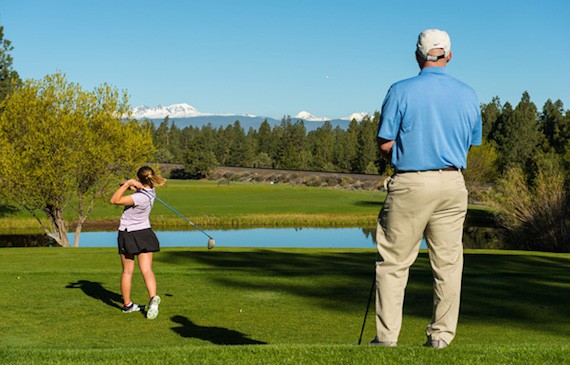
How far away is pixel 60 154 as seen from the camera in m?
28.5

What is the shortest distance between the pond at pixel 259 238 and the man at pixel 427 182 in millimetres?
32201

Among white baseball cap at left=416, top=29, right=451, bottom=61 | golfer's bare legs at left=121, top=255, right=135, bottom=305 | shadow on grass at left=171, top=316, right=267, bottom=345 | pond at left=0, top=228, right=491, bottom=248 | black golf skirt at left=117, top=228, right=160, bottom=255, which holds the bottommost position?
pond at left=0, top=228, right=491, bottom=248

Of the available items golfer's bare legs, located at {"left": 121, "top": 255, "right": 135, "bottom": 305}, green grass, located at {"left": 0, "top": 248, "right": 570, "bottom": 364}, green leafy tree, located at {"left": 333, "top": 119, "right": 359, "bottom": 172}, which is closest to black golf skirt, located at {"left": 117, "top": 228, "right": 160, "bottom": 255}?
golfer's bare legs, located at {"left": 121, "top": 255, "right": 135, "bottom": 305}

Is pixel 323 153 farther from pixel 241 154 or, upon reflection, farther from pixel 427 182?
pixel 427 182

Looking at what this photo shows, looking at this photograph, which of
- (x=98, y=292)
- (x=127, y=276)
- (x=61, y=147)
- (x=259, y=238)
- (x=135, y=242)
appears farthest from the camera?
(x=259, y=238)

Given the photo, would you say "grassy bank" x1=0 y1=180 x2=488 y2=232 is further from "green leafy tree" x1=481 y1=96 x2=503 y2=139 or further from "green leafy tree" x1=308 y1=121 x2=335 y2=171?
"green leafy tree" x1=308 y1=121 x2=335 y2=171

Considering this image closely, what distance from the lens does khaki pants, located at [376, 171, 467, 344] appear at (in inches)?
209

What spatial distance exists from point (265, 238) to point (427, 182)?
39.5m

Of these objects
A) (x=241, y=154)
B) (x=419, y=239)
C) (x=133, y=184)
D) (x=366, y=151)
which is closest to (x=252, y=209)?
(x=133, y=184)

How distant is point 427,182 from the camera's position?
531cm

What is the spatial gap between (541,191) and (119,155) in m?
20.3

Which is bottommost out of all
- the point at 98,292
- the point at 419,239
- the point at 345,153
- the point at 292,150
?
the point at 98,292

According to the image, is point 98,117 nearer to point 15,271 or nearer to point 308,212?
point 15,271

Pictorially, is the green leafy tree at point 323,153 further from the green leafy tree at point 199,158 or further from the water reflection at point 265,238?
the water reflection at point 265,238
